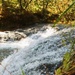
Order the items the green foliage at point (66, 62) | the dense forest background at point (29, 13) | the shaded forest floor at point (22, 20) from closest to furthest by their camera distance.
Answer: the green foliage at point (66, 62)
the shaded forest floor at point (22, 20)
the dense forest background at point (29, 13)

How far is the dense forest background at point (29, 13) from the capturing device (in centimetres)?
1154

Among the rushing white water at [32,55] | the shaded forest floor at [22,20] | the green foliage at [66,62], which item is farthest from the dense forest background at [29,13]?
the green foliage at [66,62]

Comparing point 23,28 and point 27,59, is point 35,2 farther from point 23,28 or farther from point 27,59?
point 27,59

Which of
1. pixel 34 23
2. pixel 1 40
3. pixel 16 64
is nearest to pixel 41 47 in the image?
pixel 16 64

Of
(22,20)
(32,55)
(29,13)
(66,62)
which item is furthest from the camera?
(29,13)

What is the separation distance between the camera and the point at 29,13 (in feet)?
40.1

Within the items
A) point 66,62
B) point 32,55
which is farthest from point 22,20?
point 66,62

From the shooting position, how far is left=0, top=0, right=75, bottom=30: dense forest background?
1154 centimetres

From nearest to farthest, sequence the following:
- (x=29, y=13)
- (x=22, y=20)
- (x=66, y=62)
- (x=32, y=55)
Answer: (x=66, y=62)
(x=32, y=55)
(x=22, y=20)
(x=29, y=13)

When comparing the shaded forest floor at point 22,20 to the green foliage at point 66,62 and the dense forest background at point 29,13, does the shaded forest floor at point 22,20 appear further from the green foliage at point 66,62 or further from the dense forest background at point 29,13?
the green foliage at point 66,62

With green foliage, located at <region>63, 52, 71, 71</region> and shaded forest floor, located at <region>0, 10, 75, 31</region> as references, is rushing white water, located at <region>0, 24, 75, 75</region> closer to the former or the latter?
green foliage, located at <region>63, 52, 71, 71</region>

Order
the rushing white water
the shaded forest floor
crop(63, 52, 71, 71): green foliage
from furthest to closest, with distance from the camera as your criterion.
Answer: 1. the shaded forest floor
2. the rushing white water
3. crop(63, 52, 71, 71): green foliage

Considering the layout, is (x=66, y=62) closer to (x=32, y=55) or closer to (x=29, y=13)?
(x=32, y=55)

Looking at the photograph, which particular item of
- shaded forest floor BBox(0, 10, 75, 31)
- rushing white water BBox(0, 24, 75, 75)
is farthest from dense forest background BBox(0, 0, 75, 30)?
rushing white water BBox(0, 24, 75, 75)
